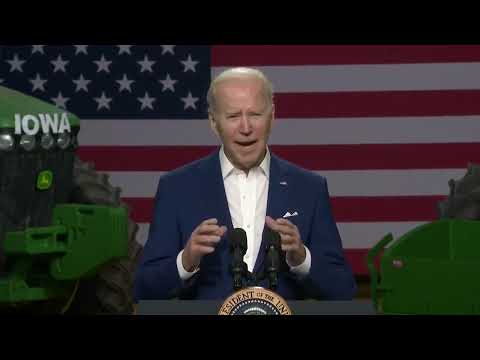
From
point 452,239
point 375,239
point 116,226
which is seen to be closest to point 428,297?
point 452,239

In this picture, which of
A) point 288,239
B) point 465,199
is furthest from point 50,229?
point 465,199

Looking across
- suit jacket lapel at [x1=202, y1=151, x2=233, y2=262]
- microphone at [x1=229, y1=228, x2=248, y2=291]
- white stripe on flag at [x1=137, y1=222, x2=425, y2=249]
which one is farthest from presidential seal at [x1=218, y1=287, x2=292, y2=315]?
white stripe on flag at [x1=137, y1=222, x2=425, y2=249]

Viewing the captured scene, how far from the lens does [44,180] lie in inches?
201

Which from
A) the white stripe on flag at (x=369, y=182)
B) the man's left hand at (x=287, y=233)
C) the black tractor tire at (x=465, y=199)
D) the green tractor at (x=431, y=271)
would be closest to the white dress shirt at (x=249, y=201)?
the man's left hand at (x=287, y=233)

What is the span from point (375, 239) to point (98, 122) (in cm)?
140

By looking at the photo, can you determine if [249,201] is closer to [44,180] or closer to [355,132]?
[44,180]

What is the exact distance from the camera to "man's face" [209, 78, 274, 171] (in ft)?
12.8

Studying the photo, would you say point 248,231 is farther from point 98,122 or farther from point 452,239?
point 98,122

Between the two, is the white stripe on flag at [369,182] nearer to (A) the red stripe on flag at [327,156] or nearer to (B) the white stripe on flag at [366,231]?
(A) the red stripe on flag at [327,156]

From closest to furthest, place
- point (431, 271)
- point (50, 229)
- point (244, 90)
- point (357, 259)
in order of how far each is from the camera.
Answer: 1. point (244, 90)
2. point (431, 271)
3. point (50, 229)
4. point (357, 259)

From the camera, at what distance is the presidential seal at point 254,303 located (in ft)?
11.7

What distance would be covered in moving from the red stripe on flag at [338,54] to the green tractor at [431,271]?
189 cm

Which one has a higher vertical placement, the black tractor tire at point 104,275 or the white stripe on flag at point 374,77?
the white stripe on flag at point 374,77

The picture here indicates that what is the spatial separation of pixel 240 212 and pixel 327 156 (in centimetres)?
221
